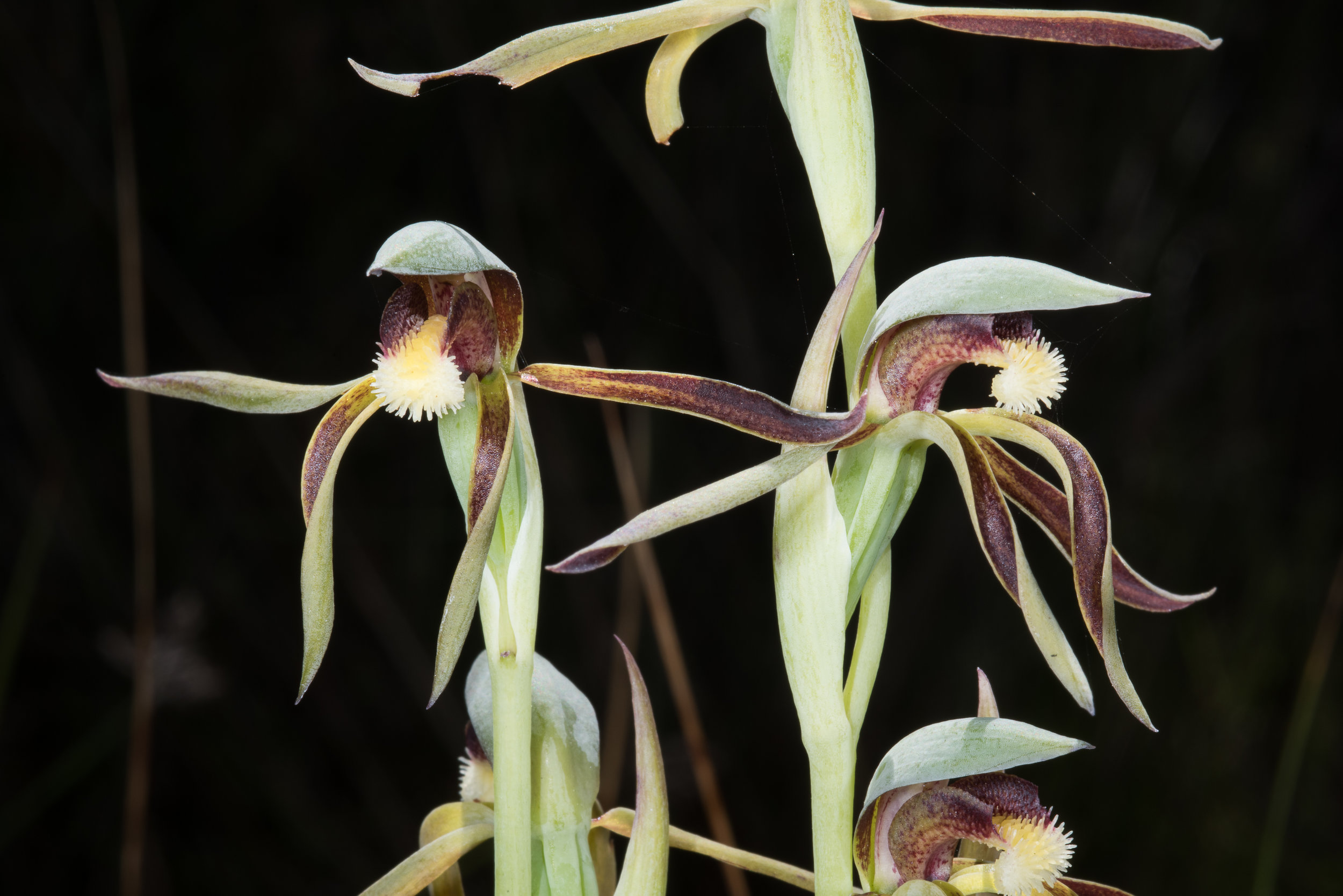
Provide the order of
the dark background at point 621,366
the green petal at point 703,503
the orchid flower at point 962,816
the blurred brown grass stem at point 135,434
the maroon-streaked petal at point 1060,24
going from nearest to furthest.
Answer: the green petal at point 703,503 < the orchid flower at point 962,816 < the maroon-streaked petal at point 1060,24 < the blurred brown grass stem at point 135,434 < the dark background at point 621,366

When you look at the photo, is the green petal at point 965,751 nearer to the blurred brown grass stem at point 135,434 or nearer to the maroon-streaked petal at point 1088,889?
the maroon-streaked petal at point 1088,889

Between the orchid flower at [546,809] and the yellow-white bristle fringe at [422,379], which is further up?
the yellow-white bristle fringe at [422,379]

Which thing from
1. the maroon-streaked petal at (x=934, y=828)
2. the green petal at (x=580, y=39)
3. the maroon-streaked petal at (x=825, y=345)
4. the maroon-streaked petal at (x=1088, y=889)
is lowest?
the maroon-streaked petal at (x=1088, y=889)

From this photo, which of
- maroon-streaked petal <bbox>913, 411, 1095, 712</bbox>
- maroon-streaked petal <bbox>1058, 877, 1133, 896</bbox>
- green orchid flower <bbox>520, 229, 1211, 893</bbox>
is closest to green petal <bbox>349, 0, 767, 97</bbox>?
green orchid flower <bbox>520, 229, 1211, 893</bbox>

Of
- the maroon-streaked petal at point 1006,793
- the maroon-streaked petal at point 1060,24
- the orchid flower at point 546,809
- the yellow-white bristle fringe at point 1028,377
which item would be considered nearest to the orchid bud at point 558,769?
the orchid flower at point 546,809

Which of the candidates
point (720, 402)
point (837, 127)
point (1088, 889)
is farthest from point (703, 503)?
point (1088, 889)

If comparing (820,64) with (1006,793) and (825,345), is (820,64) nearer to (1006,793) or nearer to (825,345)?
(825,345)

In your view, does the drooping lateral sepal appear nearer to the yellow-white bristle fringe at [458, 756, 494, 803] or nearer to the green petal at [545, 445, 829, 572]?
the green petal at [545, 445, 829, 572]
